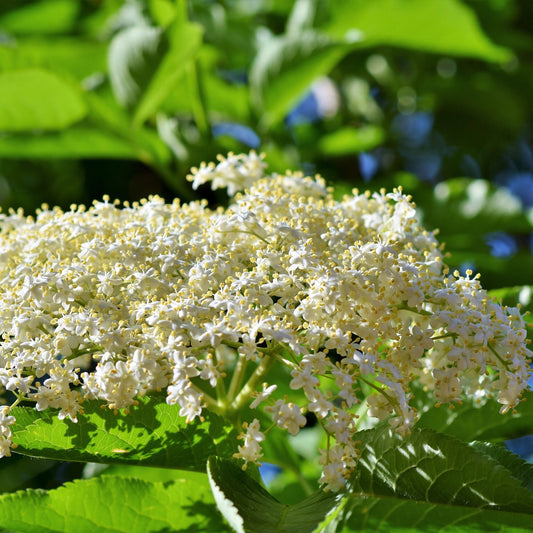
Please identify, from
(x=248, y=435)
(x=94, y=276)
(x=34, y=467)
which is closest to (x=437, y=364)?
(x=248, y=435)

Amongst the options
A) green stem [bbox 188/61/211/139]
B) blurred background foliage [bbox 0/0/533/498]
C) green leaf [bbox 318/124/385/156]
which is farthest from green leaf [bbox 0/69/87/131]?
green leaf [bbox 318/124/385/156]

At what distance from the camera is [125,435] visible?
112 centimetres

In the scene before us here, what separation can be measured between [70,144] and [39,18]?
3.91 feet

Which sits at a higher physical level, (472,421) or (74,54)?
(74,54)

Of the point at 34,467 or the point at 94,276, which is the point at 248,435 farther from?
the point at 34,467

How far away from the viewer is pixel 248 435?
1056mm

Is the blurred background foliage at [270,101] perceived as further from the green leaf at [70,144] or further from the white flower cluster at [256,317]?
the white flower cluster at [256,317]

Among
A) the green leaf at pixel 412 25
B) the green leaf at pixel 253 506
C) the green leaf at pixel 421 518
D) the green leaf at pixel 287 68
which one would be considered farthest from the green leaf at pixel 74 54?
the green leaf at pixel 421 518

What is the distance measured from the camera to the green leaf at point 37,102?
2145mm

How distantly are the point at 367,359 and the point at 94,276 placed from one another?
494 millimetres

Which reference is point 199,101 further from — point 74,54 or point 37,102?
point 74,54

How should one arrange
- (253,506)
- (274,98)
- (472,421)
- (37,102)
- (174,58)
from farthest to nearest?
1. (274,98)
2. (37,102)
3. (174,58)
4. (472,421)
5. (253,506)

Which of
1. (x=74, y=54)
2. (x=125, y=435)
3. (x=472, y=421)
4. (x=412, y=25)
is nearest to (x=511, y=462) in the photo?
(x=472, y=421)

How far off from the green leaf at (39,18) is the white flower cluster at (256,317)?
2.25m
